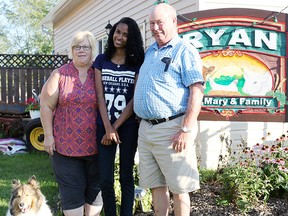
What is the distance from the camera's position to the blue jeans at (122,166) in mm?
3480

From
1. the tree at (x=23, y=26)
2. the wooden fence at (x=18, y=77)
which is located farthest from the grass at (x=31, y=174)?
the tree at (x=23, y=26)

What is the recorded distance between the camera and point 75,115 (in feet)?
11.2

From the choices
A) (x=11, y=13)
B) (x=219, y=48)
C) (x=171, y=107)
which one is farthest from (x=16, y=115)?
(x=11, y=13)

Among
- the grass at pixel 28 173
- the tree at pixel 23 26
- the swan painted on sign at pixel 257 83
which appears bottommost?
the grass at pixel 28 173

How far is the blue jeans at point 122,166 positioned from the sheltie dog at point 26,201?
25.1 inches

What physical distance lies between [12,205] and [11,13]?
3912 centimetres

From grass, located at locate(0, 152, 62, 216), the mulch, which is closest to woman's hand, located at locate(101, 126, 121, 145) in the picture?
the mulch

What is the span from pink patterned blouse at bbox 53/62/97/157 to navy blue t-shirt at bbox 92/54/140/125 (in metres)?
0.11

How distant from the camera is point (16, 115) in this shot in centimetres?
1019

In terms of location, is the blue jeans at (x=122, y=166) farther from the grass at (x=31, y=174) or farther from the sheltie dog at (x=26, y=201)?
the grass at (x=31, y=174)

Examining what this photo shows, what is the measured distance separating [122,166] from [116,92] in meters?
0.67

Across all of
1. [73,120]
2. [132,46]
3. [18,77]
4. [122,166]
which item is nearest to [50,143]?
[73,120]

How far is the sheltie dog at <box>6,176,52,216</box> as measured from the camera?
3.58 m

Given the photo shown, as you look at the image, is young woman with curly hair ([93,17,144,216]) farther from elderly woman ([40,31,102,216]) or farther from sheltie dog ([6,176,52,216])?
sheltie dog ([6,176,52,216])
